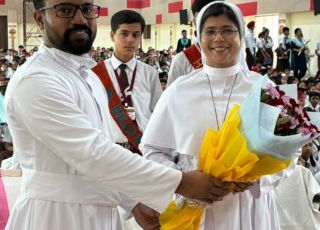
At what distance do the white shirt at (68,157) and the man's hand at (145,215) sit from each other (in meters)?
0.11

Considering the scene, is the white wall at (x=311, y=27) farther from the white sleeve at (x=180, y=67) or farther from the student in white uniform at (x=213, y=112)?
the student in white uniform at (x=213, y=112)

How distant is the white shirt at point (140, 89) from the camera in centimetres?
436

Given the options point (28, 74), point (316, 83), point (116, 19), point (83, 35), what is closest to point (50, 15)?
point (83, 35)

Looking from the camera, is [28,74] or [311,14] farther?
[311,14]

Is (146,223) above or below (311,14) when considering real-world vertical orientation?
below

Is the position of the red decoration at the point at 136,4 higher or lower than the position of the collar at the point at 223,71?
higher

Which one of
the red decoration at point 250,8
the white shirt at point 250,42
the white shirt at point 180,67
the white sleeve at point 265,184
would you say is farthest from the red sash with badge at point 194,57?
the red decoration at point 250,8

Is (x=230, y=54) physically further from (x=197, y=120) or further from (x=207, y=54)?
(x=197, y=120)

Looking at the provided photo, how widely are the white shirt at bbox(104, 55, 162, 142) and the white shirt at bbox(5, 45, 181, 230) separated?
228cm

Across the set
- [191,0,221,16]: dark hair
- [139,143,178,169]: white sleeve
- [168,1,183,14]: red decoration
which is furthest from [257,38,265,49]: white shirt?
[139,143,178,169]: white sleeve

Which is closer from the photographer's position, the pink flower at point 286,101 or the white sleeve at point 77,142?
the white sleeve at point 77,142

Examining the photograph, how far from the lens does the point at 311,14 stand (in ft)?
56.4

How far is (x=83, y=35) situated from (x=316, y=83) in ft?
27.9

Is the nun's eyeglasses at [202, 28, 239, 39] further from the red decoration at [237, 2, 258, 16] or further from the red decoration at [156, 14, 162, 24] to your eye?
the red decoration at [156, 14, 162, 24]
